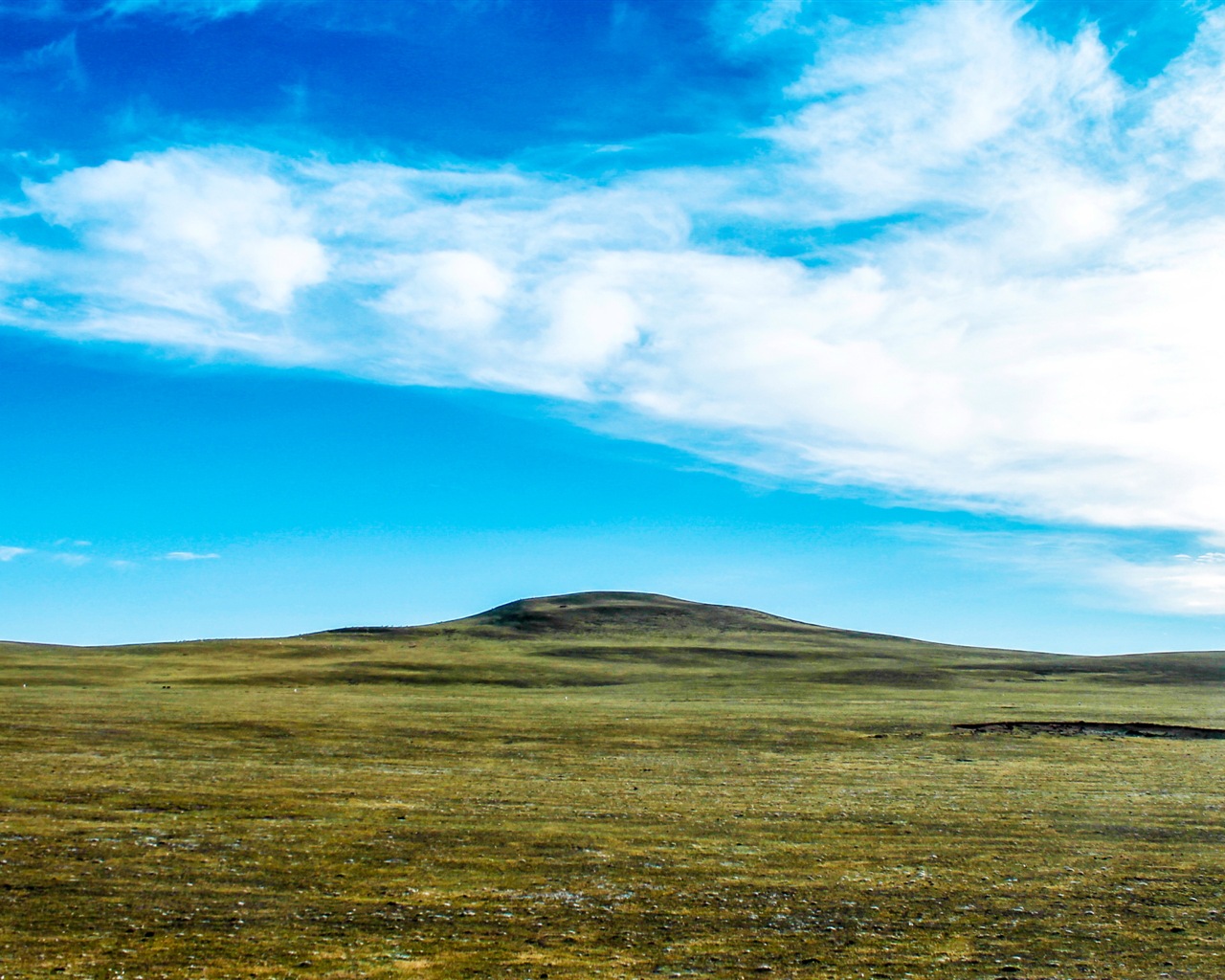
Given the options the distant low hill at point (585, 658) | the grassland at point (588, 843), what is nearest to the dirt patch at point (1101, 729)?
the grassland at point (588, 843)

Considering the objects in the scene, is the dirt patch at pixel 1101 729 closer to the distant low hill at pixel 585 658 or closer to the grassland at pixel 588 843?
the grassland at pixel 588 843

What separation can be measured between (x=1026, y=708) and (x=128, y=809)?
61395mm

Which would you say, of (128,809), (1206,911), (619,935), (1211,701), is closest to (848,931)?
(619,935)

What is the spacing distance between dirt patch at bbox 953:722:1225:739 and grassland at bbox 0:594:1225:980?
1.90 meters

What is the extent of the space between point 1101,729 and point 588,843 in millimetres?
45109

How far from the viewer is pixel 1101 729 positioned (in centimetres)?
5709

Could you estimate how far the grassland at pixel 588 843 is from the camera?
15984mm

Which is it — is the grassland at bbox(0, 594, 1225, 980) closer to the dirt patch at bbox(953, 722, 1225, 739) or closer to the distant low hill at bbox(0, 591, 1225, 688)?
the dirt patch at bbox(953, 722, 1225, 739)

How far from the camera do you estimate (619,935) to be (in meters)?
16.8

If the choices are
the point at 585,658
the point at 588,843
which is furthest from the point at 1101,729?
the point at 585,658

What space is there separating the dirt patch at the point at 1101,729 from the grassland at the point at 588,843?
1.90 meters

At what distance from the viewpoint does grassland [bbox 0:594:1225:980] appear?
16.0 m

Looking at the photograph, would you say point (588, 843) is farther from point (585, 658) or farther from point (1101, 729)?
point (585, 658)

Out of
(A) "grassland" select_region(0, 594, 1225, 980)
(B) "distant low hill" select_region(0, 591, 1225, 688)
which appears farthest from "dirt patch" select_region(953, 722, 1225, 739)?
(B) "distant low hill" select_region(0, 591, 1225, 688)
